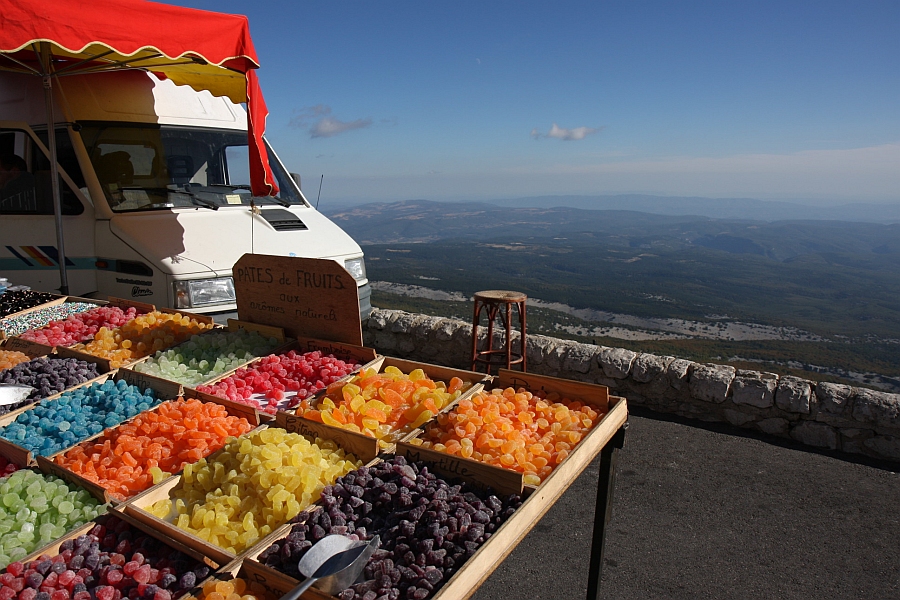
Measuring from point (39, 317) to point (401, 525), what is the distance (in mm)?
3596

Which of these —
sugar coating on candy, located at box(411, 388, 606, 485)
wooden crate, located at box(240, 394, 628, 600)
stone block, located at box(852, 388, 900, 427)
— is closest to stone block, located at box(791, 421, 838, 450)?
stone block, located at box(852, 388, 900, 427)

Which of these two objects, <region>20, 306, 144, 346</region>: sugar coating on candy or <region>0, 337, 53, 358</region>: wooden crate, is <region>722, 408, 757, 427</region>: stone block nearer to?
<region>20, 306, 144, 346</region>: sugar coating on candy

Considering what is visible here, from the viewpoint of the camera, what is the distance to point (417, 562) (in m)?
1.46

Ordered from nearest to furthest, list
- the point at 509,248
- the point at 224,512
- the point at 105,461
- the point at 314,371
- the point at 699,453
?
the point at 224,512
the point at 105,461
the point at 314,371
the point at 699,453
the point at 509,248

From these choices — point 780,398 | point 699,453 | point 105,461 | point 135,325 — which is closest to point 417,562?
point 105,461

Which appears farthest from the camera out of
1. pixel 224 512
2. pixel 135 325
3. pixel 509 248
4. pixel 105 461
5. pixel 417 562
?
pixel 509 248

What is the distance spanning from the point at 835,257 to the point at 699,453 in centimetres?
16201

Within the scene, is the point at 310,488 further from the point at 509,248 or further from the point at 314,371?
the point at 509,248

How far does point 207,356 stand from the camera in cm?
318

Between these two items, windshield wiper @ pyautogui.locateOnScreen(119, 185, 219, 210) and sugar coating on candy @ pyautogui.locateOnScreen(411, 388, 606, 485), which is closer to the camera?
sugar coating on candy @ pyautogui.locateOnScreen(411, 388, 606, 485)

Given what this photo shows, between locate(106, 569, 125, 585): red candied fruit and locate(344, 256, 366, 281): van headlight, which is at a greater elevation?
locate(344, 256, 366, 281): van headlight

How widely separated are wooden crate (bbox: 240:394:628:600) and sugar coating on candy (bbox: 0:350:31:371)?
2414 mm

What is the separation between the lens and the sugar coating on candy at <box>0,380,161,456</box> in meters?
2.21

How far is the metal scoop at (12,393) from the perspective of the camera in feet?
8.05
